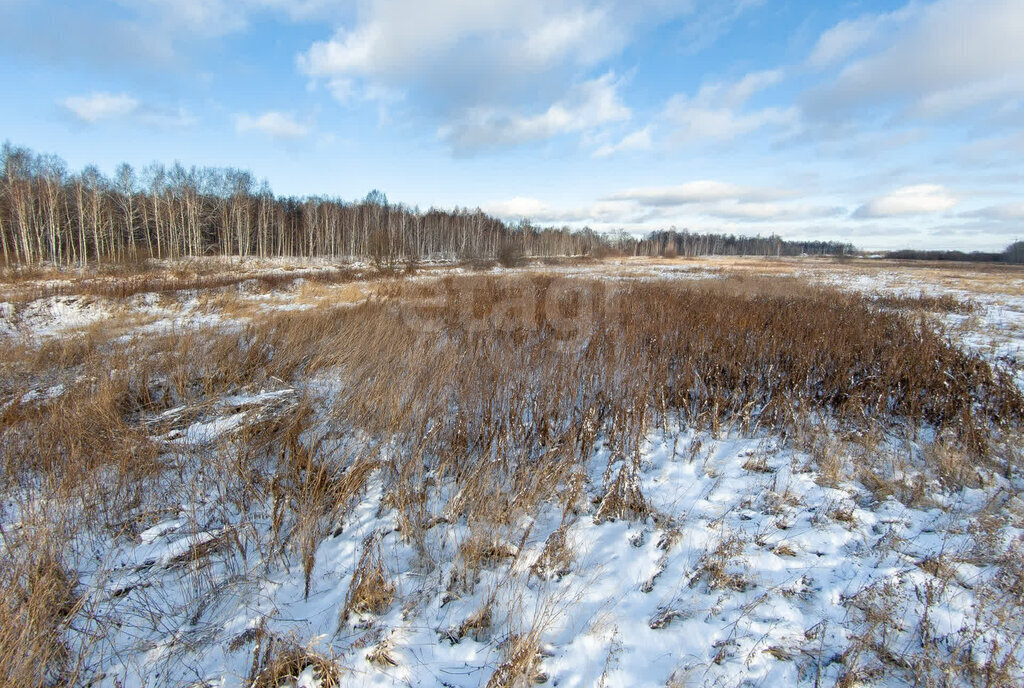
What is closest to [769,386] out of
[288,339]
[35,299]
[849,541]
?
[849,541]

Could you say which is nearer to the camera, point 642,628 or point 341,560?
point 642,628

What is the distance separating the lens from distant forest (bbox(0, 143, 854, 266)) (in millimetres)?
31172

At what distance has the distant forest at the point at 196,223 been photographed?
31.2 meters

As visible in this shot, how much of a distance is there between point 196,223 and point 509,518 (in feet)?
160

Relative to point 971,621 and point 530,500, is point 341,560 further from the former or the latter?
point 971,621

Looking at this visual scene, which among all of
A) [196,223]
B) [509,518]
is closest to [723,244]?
[196,223]

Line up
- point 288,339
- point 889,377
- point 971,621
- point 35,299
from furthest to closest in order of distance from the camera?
point 35,299, point 288,339, point 889,377, point 971,621

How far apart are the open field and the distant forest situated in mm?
29541

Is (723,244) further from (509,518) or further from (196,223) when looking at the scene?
(509,518)

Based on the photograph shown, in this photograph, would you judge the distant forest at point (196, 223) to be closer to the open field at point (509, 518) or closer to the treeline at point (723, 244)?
the open field at point (509, 518)

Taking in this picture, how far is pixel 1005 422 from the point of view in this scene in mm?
4059

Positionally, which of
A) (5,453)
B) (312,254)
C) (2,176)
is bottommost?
(5,453)

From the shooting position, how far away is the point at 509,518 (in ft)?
9.29

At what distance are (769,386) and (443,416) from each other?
13.7 ft
